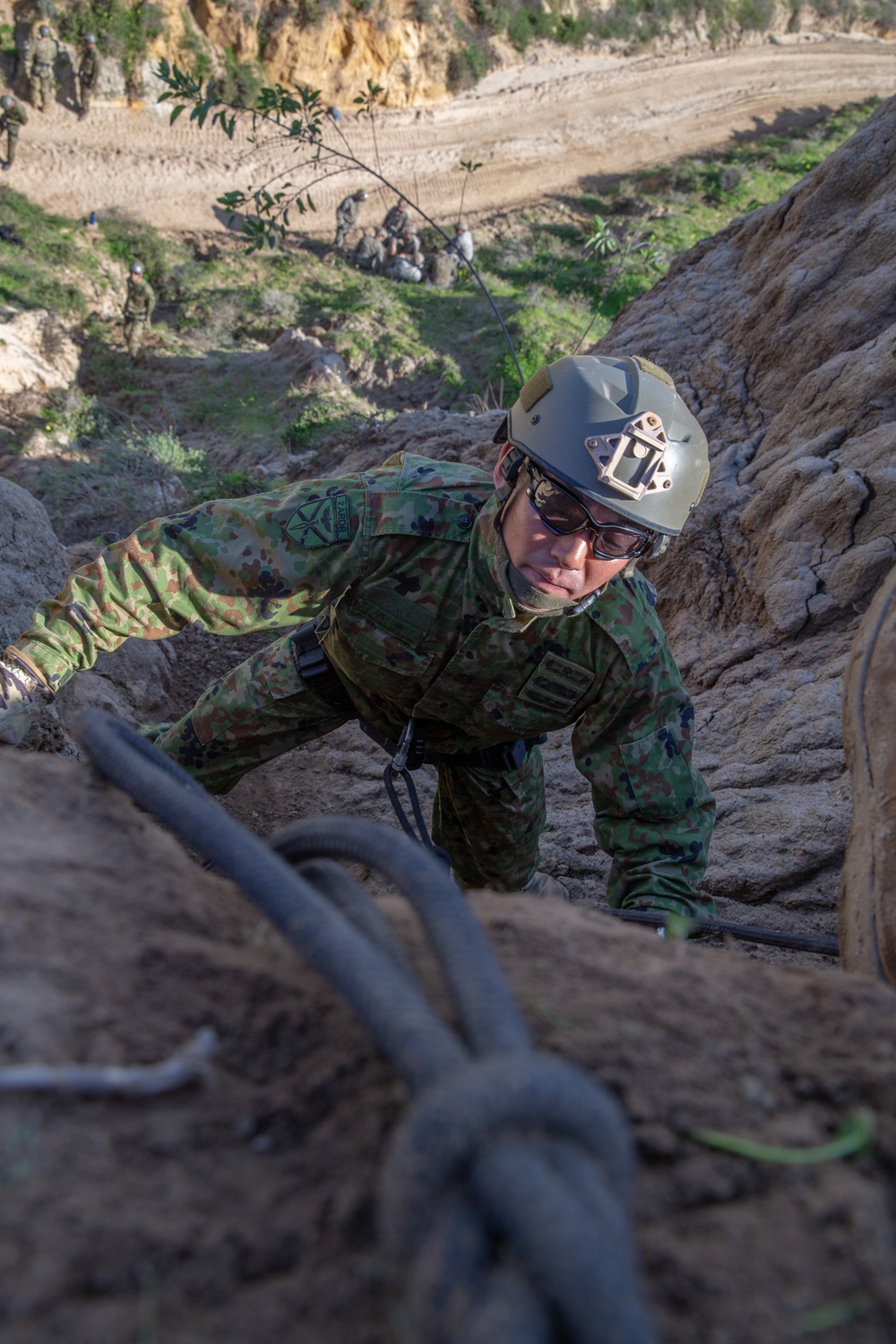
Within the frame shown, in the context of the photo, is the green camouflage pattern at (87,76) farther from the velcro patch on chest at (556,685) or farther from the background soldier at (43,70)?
the velcro patch on chest at (556,685)

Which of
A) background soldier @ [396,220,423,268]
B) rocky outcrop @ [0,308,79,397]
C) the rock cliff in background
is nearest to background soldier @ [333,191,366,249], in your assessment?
background soldier @ [396,220,423,268]

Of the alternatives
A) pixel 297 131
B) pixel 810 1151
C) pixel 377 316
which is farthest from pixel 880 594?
pixel 377 316

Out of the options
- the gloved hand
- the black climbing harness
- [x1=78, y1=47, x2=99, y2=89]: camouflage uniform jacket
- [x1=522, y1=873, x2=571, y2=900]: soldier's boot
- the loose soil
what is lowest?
[x1=522, y1=873, x2=571, y2=900]: soldier's boot

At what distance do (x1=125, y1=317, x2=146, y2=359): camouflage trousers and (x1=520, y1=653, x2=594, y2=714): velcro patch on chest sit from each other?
10.1 meters

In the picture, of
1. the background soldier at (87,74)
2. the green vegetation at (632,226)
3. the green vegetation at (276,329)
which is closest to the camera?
the green vegetation at (276,329)

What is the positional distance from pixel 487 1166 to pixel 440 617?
90.2 inches

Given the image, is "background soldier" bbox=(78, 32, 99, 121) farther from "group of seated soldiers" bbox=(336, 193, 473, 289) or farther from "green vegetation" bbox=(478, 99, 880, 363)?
"green vegetation" bbox=(478, 99, 880, 363)

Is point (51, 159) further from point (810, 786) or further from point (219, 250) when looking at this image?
→ point (810, 786)

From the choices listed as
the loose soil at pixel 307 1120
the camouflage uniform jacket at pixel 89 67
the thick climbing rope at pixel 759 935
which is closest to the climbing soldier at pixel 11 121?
the camouflage uniform jacket at pixel 89 67

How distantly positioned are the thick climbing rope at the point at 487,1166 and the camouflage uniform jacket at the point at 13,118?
Result: 16.2 meters

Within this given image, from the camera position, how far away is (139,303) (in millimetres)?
11734

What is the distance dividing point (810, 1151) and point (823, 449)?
4019mm

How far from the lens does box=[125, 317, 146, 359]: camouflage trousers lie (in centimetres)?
1146

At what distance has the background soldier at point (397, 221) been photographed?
14.9 metres
